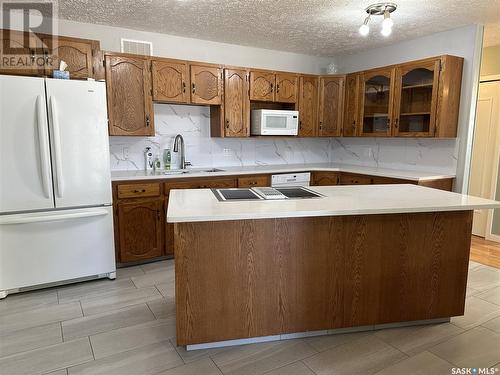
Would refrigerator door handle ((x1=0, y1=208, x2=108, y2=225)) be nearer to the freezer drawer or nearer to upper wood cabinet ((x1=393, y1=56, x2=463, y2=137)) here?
the freezer drawer

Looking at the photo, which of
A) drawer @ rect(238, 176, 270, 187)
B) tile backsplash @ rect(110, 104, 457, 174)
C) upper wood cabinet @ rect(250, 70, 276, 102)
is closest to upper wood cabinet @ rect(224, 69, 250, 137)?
upper wood cabinet @ rect(250, 70, 276, 102)

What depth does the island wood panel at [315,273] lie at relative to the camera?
6.64ft

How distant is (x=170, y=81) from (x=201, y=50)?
74cm

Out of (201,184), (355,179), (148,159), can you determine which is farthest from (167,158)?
(355,179)

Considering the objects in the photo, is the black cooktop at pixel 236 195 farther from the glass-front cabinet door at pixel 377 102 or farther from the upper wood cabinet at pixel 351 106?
the upper wood cabinet at pixel 351 106

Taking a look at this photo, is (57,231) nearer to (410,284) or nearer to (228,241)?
(228,241)

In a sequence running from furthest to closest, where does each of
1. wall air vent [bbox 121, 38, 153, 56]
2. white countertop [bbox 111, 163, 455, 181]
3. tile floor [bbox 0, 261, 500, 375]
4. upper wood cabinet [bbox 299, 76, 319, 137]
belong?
upper wood cabinet [bbox 299, 76, 319, 137] < wall air vent [bbox 121, 38, 153, 56] < white countertop [bbox 111, 163, 455, 181] < tile floor [bbox 0, 261, 500, 375]

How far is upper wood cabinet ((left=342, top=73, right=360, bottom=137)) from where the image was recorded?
14.5 ft

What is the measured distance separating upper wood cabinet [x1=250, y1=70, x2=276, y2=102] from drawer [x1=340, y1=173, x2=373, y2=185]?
52.6 inches

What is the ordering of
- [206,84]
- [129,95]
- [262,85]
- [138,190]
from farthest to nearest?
[262,85], [206,84], [129,95], [138,190]

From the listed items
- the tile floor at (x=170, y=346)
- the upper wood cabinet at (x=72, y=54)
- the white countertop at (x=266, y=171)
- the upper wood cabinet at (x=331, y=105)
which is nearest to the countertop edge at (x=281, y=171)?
the white countertop at (x=266, y=171)

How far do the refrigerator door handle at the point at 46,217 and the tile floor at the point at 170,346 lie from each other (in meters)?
0.65

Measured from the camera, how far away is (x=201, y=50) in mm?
4176

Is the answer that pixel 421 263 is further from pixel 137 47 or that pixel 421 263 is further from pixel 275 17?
pixel 137 47
